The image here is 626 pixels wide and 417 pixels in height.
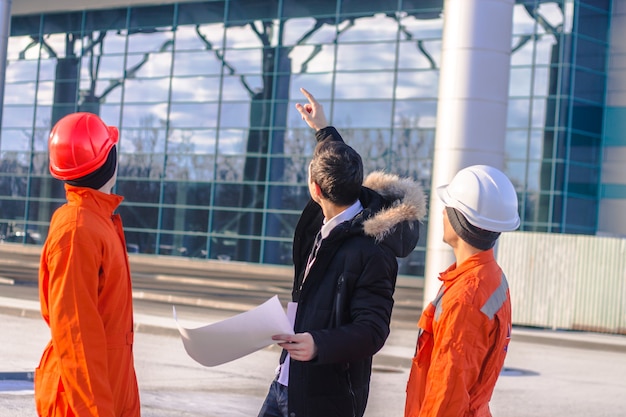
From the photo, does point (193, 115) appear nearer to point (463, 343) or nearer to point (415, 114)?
point (415, 114)

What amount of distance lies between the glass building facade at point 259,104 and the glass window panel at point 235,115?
52 mm

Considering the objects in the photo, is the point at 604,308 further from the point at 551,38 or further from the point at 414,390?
the point at 414,390

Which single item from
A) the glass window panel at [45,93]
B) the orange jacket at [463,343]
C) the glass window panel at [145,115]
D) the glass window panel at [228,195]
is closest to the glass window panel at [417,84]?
the glass window panel at [228,195]

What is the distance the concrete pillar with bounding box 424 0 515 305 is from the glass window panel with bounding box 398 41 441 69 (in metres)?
19.2

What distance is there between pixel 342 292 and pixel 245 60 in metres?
36.8

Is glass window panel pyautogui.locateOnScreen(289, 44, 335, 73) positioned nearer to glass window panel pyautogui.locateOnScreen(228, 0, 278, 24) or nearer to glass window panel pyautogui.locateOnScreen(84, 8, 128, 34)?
glass window panel pyautogui.locateOnScreen(228, 0, 278, 24)

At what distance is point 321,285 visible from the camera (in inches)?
148

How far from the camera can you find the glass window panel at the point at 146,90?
41.5m

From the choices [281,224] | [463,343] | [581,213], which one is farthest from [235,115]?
[463,343]

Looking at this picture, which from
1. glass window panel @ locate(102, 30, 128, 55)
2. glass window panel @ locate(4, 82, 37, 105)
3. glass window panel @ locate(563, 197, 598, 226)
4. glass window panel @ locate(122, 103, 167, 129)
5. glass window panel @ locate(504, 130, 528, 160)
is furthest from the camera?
glass window panel @ locate(4, 82, 37, 105)

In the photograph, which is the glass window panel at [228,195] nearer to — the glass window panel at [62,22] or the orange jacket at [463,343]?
the glass window panel at [62,22]

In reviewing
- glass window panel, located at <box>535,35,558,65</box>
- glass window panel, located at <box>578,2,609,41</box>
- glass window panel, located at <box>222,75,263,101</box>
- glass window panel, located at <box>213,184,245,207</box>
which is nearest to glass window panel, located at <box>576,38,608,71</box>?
glass window panel, located at <box>578,2,609,41</box>

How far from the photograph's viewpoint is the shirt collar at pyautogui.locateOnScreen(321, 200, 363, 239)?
3834mm

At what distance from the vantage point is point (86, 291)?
3307mm
